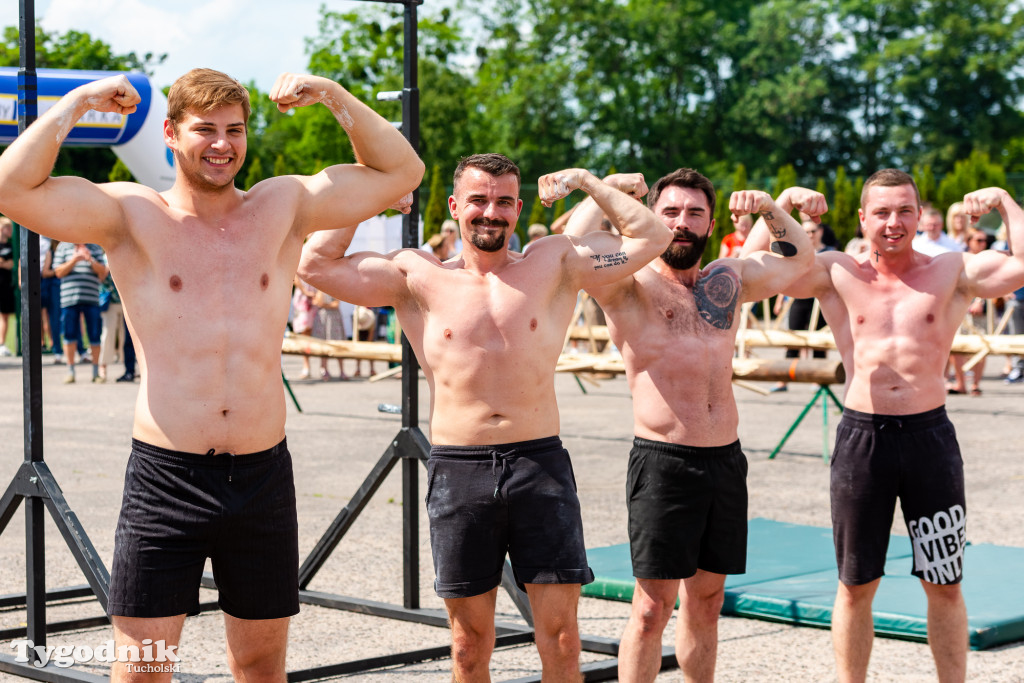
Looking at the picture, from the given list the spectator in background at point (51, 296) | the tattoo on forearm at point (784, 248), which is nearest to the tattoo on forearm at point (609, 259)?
the tattoo on forearm at point (784, 248)

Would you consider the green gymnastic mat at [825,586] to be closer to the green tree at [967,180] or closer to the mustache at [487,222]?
the mustache at [487,222]

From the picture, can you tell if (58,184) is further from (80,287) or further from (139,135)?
(80,287)

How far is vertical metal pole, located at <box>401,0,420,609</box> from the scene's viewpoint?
592 cm

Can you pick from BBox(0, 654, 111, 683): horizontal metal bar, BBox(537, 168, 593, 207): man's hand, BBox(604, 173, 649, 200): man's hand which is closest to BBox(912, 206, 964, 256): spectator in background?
BBox(604, 173, 649, 200): man's hand

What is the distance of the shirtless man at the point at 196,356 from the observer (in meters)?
3.66

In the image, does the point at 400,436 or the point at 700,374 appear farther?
the point at 400,436

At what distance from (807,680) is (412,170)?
2.61m

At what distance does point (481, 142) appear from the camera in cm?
5256

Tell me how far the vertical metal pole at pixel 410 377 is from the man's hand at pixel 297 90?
2017 millimetres

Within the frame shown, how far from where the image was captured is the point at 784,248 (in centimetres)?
498

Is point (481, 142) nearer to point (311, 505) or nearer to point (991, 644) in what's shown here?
point (311, 505)

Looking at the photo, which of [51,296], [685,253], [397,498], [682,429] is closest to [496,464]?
[682,429]

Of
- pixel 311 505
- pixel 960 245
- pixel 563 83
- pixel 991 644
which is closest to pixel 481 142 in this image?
pixel 563 83

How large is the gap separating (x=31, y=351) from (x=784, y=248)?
296cm
